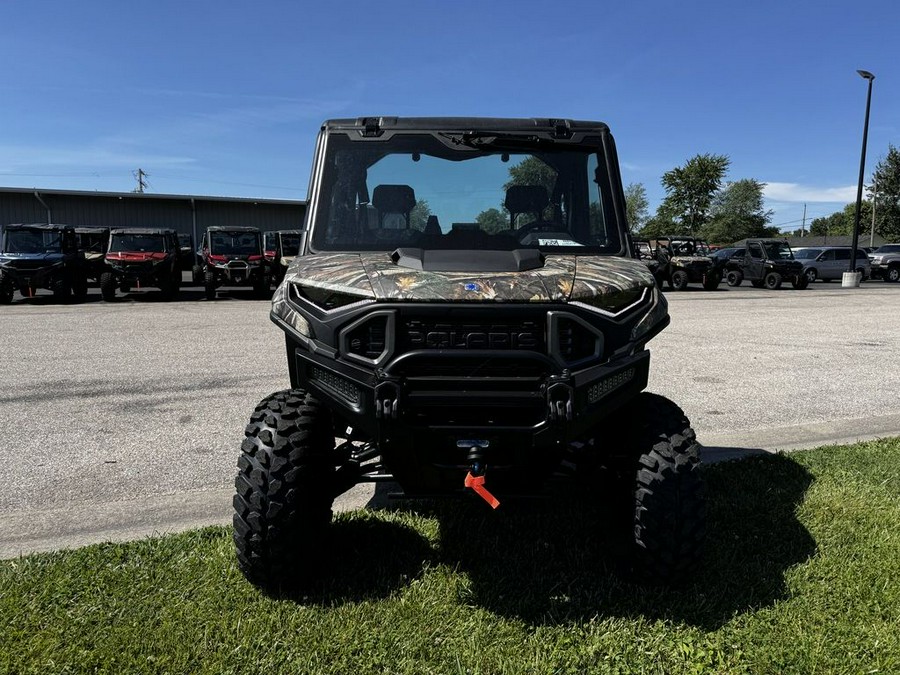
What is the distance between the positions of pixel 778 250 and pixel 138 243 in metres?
22.5

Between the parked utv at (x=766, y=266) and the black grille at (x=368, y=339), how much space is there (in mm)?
26152

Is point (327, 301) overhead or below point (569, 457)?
overhead

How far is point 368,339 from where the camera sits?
9.07 feet

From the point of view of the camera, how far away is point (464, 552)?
3363 mm

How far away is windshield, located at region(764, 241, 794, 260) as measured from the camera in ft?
85.8

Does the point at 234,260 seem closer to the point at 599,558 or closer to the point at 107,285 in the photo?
the point at 107,285

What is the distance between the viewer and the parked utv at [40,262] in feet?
55.2

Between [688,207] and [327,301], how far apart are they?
8078cm

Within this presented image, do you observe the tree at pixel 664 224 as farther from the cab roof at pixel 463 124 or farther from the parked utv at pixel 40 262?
the cab roof at pixel 463 124

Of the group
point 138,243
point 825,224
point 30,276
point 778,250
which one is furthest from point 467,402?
point 825,224

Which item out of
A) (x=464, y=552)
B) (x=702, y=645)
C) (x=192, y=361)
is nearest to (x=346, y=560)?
(x=464, y=552)

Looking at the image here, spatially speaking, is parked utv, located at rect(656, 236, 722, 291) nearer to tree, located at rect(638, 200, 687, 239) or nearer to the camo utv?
the camo utv

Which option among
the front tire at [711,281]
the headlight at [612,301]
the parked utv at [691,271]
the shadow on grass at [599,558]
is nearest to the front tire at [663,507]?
the shadow on grass at [599,558]

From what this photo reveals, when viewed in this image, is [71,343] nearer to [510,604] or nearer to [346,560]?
[346,560]
